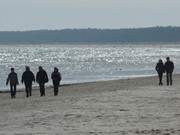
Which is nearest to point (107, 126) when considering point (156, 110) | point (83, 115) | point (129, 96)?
point (83, 115)

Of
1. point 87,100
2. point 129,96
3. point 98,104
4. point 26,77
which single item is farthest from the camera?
point 26,77

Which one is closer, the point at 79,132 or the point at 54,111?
the point at 79,132

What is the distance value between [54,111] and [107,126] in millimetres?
3809

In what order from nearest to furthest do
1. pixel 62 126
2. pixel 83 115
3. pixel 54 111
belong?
pixel 62 126, pixel 83 115, pixel 54 111

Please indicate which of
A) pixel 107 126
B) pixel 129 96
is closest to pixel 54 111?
pixel 107 126

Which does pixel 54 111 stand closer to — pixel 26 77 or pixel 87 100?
pixel 87 100

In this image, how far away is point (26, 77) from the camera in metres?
25.6

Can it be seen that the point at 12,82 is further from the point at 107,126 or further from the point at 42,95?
the point at 107,126

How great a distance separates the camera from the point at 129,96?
22562 millimetres

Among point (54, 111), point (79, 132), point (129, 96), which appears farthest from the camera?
point (129, 96)

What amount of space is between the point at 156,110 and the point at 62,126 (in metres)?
3.72

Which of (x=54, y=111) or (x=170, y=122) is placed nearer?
(x=170, y=122)

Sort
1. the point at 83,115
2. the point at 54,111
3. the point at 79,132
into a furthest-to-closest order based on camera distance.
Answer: the point at 54,111, the point at 83,115, the point at 79,132

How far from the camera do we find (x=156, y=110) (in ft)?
56.9
